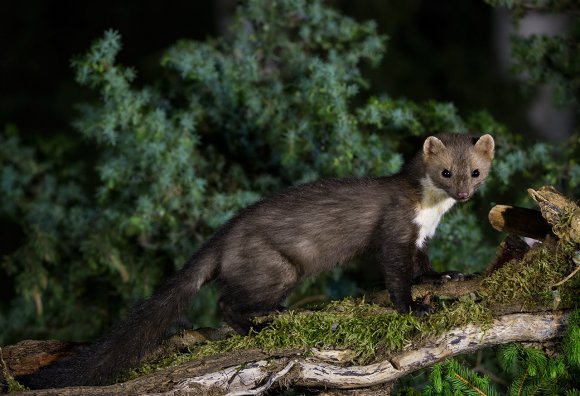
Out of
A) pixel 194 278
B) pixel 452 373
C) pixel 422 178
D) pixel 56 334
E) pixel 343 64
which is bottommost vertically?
pixel 56 334

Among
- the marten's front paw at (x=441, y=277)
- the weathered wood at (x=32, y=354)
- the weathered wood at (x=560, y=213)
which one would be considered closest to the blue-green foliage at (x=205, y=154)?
the marten's front paw at (x=441, y=277)

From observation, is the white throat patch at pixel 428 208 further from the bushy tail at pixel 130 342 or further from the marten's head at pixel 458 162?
the bushy tail at pixel 130 342

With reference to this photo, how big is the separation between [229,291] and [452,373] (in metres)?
1.48

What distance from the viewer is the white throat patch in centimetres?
583

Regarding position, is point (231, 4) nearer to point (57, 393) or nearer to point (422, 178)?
point (422, 178)

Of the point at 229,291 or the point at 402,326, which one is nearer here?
the point at 402,326

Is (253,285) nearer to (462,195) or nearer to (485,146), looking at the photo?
(462,195)

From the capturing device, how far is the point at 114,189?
7.91m

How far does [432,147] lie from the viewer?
228 inches

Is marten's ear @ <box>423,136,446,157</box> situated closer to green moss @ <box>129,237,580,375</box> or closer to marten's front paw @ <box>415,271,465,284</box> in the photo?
marten's front paw @ <box>415,271,465,284</box>

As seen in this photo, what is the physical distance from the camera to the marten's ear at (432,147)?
5773 mm

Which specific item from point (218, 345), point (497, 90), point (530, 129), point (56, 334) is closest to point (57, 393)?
point (218, 345)

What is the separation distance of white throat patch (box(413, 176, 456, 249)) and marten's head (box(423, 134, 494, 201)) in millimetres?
54

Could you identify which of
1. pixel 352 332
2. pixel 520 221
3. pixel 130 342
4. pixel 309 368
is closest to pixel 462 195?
pixel 520 221
